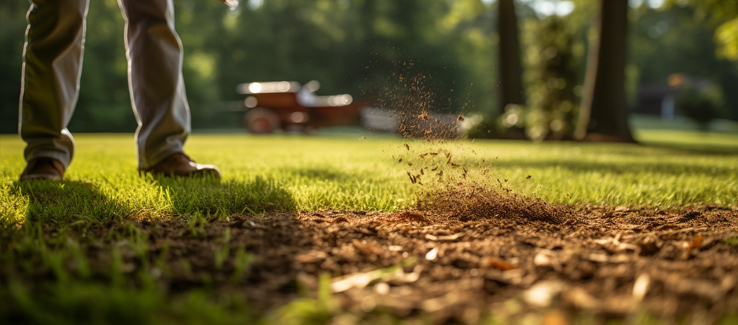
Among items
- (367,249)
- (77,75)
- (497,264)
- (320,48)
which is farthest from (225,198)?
(320,48)

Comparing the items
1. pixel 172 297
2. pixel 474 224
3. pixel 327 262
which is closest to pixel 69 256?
pixel 172 297

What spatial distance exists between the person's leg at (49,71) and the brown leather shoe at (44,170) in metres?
0.02

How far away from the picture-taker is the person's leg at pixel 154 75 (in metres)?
2.97

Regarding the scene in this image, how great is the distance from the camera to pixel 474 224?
186cm

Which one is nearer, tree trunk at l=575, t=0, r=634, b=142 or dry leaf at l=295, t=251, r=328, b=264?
dry leaf at l=295, t=251, r=328, b=264

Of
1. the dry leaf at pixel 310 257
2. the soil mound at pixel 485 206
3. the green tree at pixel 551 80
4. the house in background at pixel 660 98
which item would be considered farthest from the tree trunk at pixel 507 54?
the house in background at pixel 660 98

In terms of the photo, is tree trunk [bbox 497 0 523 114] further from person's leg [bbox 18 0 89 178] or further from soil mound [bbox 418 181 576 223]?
person's leg [bbox 18 0 89 178]

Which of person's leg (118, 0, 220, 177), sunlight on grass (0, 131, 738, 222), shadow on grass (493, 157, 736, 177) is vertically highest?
person's leg (118, 0, 220, 177)

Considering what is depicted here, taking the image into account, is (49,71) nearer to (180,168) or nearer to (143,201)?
(180,168)

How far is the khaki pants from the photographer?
2.84 metres

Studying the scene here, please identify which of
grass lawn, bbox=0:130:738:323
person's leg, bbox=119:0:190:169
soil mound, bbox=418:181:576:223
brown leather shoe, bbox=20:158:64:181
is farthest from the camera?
person's leg, bbox=119:0:190:169

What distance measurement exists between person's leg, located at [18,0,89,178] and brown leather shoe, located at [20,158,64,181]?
2 cm

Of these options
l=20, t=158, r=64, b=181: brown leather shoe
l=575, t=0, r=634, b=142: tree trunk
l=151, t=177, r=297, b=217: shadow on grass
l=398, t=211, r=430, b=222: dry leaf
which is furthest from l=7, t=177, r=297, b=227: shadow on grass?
l=575, t=0, r=634, b=142: tree trunk

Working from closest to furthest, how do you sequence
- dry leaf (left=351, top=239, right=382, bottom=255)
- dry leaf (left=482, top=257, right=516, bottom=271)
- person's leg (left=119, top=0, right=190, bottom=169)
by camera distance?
dry leaf (left=482, top=257, right=516, bottom=271) < dry leaf (left=351, top=239, right=382, bottom=255) < person's leg (left=119, top=0, right=190, bottom=169)
